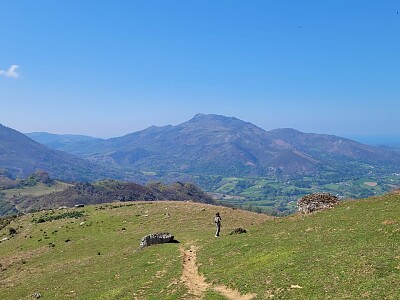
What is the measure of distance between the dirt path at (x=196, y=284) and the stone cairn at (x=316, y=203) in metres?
18.7

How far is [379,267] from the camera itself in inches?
1096

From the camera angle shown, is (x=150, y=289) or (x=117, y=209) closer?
(x=150, y=289)

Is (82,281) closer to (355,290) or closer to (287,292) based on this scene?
(287,292)

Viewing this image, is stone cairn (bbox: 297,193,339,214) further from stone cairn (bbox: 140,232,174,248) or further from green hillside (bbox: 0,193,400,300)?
stone cairn (bbox: 140,232,174,248)

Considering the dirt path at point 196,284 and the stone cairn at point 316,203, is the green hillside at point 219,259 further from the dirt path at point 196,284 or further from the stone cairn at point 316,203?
the stone cairn at point 316,203

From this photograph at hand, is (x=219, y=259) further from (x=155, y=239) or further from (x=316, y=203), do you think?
(x=316, y=203)

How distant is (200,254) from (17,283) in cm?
2563

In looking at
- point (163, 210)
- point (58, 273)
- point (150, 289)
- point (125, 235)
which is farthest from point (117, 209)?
point (150, 289)

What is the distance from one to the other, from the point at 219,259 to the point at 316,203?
2017cm

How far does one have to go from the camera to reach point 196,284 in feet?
114

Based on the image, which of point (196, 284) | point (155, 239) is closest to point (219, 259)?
point (196, 284)

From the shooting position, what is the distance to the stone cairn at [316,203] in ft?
175

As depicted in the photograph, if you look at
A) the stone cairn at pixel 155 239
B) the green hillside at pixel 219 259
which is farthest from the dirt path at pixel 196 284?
the stone cairn at pixel 155 239

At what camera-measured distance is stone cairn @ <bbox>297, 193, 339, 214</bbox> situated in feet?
175
